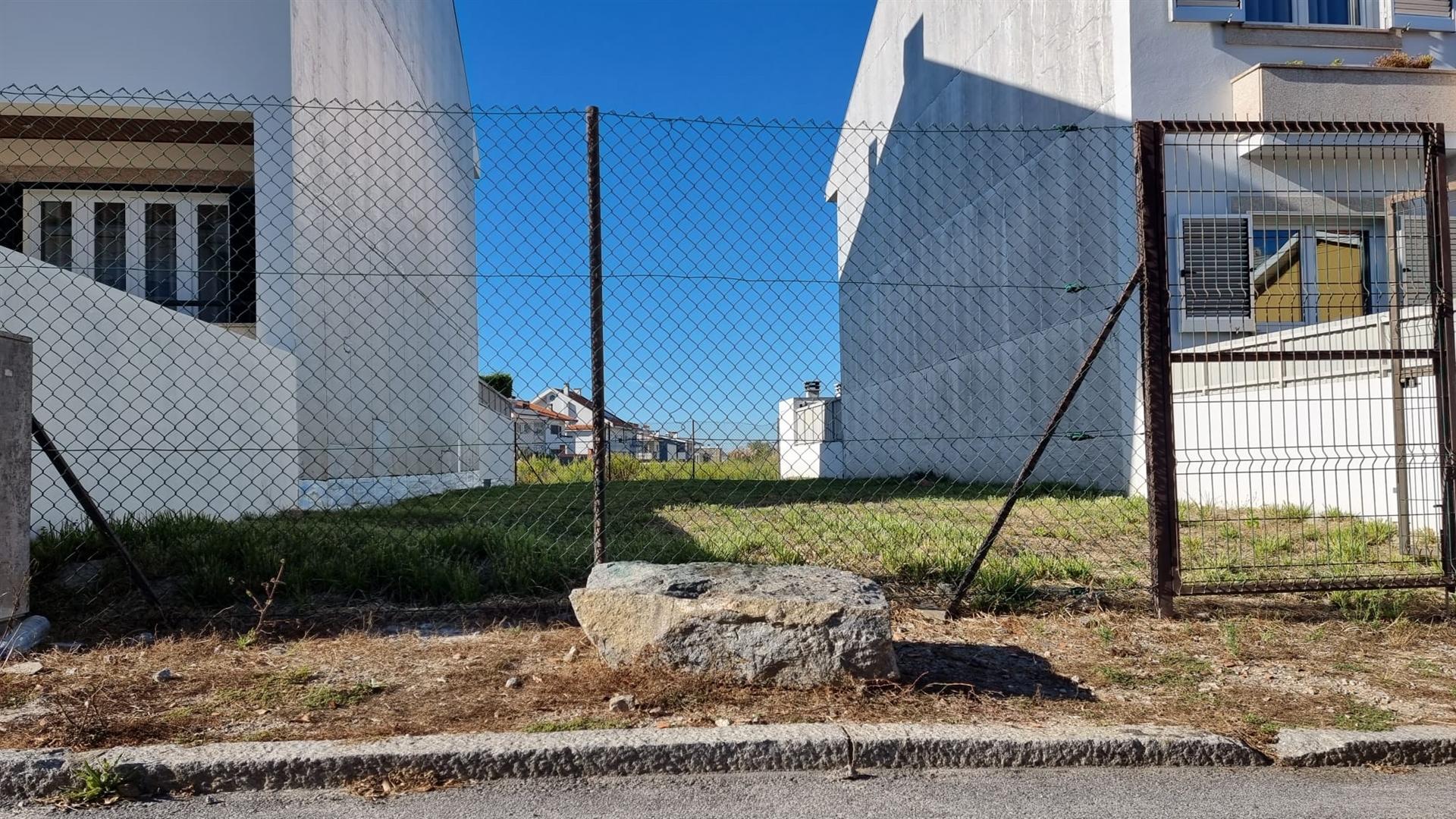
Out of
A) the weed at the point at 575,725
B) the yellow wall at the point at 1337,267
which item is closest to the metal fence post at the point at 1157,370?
the weed at the point at 575,725

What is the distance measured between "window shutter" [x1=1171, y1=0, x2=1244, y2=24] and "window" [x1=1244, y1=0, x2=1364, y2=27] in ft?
2.00

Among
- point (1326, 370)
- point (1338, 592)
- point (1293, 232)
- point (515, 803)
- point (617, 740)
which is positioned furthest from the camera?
point (1293, 232)

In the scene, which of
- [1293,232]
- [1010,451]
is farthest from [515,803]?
[1010,451]

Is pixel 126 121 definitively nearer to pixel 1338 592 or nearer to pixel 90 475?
pixel 90 475

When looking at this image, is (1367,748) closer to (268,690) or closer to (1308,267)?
(268,690)

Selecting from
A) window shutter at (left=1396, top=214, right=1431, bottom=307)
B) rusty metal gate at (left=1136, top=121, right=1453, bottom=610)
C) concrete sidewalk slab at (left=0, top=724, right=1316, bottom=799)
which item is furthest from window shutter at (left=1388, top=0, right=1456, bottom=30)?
concrete sidewalk slab at (left=0, top=724, right=1316, bottom=799)

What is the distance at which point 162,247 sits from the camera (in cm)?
1229

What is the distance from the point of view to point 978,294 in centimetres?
1434

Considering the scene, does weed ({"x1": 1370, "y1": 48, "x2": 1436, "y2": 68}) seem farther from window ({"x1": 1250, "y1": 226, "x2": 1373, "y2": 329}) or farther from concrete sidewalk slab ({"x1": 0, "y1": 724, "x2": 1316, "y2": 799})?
concrete sidewalk slab ({"x1": 0, "y1": 724, "x2": 1316, "y2": 799})

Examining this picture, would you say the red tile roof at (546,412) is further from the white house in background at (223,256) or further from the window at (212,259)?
the window at (212,259)

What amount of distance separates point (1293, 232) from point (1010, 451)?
4.34 m

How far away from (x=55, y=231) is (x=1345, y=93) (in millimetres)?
14459

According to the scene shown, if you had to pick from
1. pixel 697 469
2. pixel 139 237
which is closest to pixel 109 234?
pixel 139 237

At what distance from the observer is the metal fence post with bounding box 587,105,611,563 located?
473 cm
